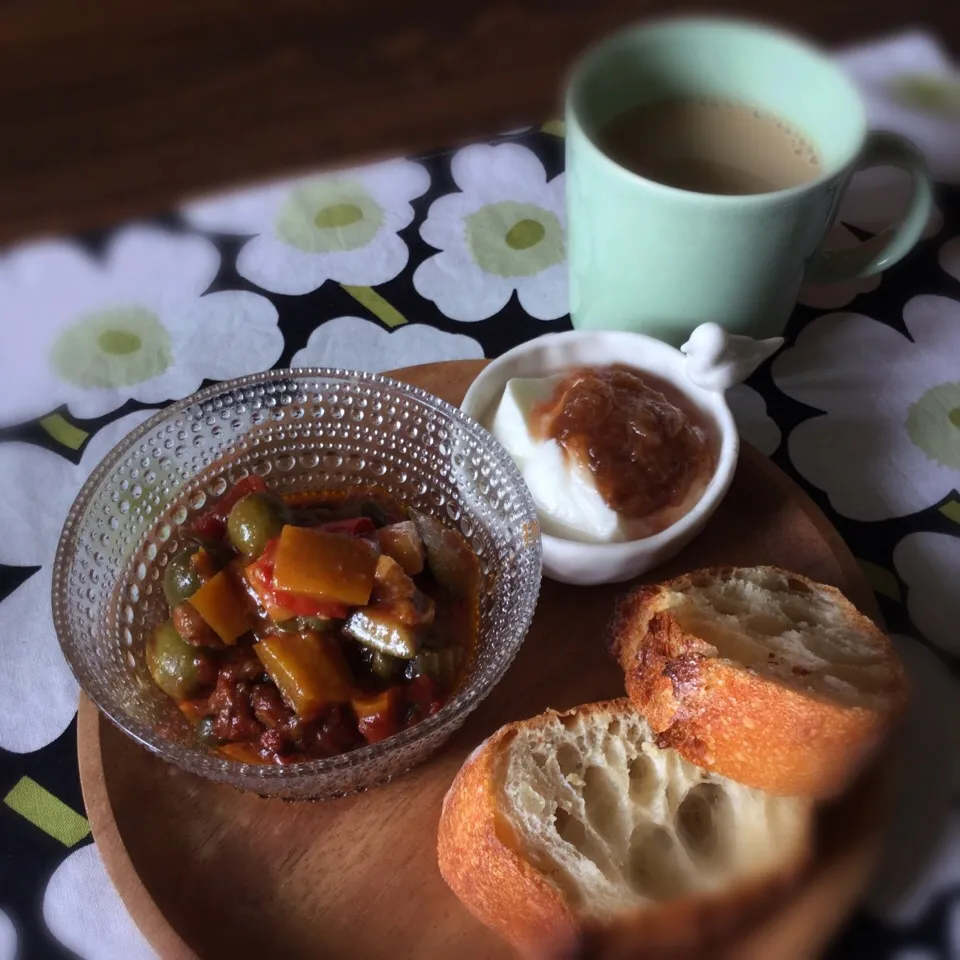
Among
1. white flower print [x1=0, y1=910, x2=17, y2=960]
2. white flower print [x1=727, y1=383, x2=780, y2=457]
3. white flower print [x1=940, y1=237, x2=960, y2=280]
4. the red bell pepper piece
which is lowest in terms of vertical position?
white flower print [x1=0, y1=910, x2=17, y2=960]

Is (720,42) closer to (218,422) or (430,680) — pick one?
(218,422)

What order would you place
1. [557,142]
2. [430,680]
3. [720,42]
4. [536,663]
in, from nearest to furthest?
1. [430,680]
2. [536,663]
3. [720,42]
4. [557,142]

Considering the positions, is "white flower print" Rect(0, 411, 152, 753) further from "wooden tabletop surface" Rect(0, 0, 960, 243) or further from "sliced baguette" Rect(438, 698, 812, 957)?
"wooden tabletop surface" Rect(0, 0, 960, 243)

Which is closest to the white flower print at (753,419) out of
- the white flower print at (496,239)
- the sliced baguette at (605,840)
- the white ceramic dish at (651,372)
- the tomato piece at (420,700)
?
the white ceramic dish at (651,372)

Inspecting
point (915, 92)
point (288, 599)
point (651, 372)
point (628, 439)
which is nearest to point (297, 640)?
point (288, 599)

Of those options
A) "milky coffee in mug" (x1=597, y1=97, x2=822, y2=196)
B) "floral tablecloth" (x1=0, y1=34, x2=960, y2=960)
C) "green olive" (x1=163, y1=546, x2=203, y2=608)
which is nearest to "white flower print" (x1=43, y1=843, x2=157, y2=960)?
"floral tablecloth" (x1=0, y1=34, x2=960, y2=960)

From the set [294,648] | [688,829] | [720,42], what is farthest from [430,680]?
[720,42]
